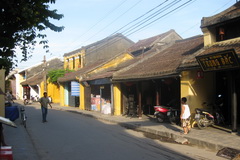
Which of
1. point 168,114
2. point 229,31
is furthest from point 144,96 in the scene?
point 229,31

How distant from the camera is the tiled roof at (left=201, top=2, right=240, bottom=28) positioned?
36.9 feet

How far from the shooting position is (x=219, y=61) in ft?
33.9

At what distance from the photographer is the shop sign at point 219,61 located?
9.66 metres

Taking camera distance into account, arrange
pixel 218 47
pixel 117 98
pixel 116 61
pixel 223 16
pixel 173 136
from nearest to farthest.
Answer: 1. pixel 173 136
2. pixel 223 16
3. pixel 218 47
4. pixel 117 98
5. pixel 116 61

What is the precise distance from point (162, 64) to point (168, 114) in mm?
3329

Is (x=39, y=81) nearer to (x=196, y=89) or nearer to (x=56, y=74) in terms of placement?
(x=56, y=74)

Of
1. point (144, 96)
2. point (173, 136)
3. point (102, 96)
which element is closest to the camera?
point (173, 136)

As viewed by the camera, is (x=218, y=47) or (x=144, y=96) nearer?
(x=218, y=47)

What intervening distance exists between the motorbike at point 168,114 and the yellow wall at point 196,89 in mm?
1674

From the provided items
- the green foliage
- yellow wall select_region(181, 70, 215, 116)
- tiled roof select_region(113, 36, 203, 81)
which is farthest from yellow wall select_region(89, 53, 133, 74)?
yellow wall select_region(181, 70, 215, 116)

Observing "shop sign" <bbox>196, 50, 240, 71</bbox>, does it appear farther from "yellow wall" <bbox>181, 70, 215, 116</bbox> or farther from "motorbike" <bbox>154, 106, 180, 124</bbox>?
"motorbike" <bbox>154, 106, 180, 124</bbox>

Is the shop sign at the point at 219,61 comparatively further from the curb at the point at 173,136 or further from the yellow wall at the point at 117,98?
the yellow wall at the point at 117,98

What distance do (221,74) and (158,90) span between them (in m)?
3.71

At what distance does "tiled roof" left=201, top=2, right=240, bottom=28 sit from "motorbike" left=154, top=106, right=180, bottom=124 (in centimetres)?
457
